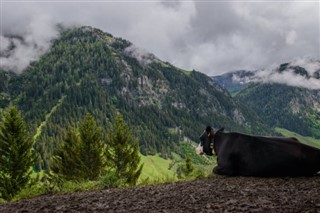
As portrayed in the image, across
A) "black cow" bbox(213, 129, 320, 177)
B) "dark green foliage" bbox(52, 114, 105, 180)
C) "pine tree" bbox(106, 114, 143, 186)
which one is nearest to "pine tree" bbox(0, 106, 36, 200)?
"dark green foliage" bbox(52, 114, 105, 180)

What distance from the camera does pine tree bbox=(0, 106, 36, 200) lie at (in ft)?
187

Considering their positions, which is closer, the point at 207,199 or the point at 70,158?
the point at 207,199

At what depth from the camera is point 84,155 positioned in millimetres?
65000

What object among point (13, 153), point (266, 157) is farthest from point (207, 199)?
point (13, 153)

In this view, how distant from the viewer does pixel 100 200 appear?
11.1 metres

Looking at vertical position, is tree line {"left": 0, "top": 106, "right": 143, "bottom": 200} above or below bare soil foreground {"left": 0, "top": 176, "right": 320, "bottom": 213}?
above

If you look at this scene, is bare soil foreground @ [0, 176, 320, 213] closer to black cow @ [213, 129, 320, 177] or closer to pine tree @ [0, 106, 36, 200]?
black cow @ [213, 129, 320, 177]

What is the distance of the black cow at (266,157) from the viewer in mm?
13664

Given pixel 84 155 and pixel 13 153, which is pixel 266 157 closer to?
pixel 13 153

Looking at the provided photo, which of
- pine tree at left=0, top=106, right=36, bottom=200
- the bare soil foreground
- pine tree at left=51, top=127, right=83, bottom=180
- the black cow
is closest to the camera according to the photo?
the bare soil foreground

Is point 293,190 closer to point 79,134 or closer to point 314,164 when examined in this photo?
point 314,164

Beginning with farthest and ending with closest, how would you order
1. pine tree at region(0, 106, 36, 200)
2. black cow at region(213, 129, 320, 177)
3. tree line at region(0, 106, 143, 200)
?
1. tree line at region(0, 106, 143, 200)
2. pine tree at region(0, 106, 36, 200)
3. black cow at region(213, 129, 320, 177)

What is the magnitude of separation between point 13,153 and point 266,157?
51.1 meters

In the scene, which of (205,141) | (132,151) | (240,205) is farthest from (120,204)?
(132,151)
